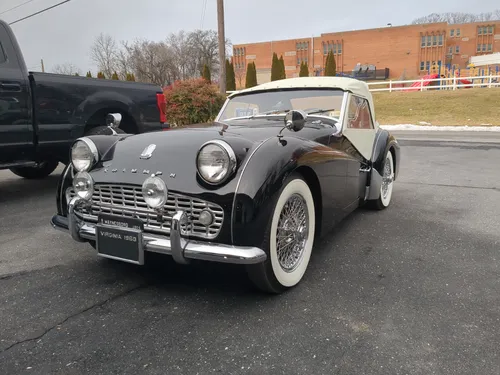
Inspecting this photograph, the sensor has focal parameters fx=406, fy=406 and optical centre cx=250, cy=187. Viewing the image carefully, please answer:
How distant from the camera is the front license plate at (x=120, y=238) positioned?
2.39m

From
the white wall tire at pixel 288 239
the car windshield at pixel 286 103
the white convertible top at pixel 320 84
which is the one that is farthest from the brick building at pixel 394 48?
the white wall tire at pixel 288 239

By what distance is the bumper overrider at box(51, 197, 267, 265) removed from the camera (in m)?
2.22

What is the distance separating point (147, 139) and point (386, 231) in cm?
243

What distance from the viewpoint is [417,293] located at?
2627 mm

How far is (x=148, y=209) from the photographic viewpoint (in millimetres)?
2479

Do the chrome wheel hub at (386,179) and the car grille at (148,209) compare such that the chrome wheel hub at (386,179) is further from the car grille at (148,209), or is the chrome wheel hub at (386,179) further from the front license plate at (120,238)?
the front license plate at (120,238)

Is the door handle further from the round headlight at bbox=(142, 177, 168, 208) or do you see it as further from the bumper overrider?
the round headlight at bbox=(142, 177, 168, 208)

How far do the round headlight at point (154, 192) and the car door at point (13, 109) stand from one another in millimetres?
3301

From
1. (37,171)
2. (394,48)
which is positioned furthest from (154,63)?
(37,171)

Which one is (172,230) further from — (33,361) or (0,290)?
(0,290)

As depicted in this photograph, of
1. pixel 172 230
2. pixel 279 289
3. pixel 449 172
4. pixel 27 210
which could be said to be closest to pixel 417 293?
pixel 279 289

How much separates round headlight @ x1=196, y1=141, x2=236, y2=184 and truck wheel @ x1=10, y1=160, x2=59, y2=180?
197 inches

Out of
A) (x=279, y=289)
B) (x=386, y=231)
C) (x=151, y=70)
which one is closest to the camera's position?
(x=279, y=289)

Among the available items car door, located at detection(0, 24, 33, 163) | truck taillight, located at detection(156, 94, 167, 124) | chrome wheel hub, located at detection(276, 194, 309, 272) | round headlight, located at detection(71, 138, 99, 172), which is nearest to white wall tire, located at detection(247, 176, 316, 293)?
chrome wheel hub, located at detection(276, 194, 309, 272)
